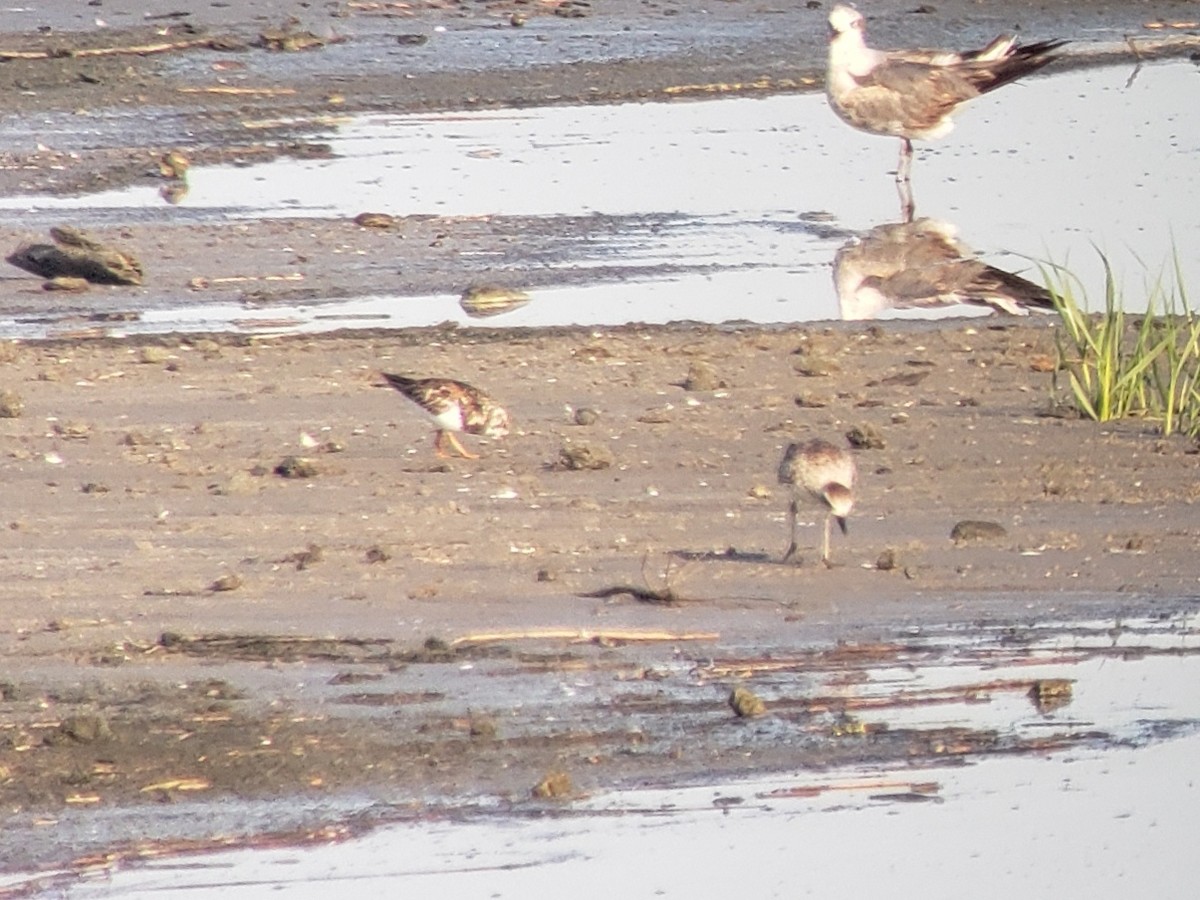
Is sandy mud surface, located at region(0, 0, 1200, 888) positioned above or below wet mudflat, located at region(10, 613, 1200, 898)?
above

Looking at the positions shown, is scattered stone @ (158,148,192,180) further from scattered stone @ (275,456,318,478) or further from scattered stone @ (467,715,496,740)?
scattered stone @ (467,715,496,740)

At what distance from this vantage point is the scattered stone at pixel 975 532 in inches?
313

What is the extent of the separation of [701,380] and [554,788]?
3343mm

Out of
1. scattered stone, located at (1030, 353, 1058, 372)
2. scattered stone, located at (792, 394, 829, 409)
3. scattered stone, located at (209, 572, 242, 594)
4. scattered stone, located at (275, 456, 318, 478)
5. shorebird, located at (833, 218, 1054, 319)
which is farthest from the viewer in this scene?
shorebird, located at (833, 218, 1054, 319)

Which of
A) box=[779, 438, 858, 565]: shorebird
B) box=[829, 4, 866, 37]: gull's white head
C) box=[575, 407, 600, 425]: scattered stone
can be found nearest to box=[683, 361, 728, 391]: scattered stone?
box=[575, 407, 600, 425]: scattered stone

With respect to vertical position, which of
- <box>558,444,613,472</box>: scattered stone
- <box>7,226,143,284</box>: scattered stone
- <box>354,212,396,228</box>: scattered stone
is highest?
<box>354,212,396,228</box>: scattered stone

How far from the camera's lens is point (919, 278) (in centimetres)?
1102

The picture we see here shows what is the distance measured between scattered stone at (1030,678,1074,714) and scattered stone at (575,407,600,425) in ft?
8.21

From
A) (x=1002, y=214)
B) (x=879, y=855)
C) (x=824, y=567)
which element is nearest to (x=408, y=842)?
(x=879, y=855)

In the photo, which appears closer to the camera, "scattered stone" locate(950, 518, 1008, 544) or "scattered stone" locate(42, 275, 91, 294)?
"scattered stone" locate(950, 518, 1008, 544)

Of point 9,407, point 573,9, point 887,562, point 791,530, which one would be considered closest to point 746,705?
point 887,562

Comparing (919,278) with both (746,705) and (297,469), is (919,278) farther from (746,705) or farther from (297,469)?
(746,705)

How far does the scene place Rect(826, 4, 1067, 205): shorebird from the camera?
44.4ft

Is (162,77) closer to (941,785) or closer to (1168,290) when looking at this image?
(1168,290)
